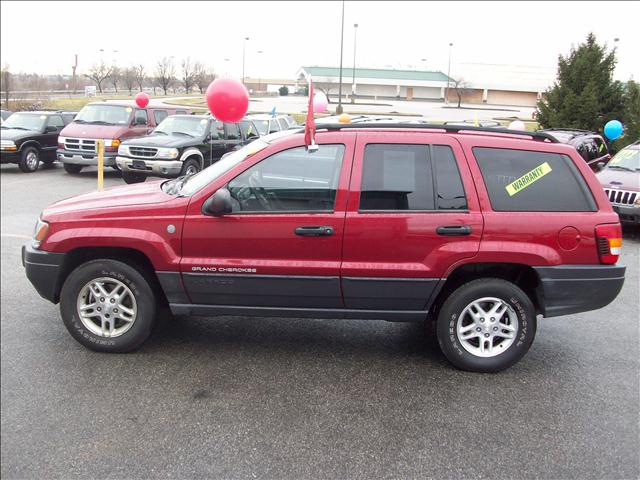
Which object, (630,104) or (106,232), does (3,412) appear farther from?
(630,104)

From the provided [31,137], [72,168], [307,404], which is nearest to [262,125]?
[72,168]

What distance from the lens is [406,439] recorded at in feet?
10.6

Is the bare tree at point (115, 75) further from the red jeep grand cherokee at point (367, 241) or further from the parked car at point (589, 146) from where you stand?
the parked car at point (589, 146)

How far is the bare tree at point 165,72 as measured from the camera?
25.9 feet

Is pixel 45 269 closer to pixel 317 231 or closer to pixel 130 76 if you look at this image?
pixel 317 231

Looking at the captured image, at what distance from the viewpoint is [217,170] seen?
14.6ft

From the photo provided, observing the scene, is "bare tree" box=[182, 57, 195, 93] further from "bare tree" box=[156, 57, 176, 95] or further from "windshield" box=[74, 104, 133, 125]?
"windshield" box=[74, 104, 133, 125]

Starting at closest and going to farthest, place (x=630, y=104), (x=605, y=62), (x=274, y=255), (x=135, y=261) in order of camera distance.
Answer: (x=274, y=255), (x=135, y=261), (x=630, y=104), (x=605, y=62)

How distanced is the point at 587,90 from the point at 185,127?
1364 cm

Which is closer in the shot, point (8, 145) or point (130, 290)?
point (130, 290)

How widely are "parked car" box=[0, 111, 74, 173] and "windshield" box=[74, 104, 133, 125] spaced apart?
47.0 inches

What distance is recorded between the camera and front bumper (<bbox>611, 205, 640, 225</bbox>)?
917 centimetres

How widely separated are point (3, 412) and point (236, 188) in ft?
6.67

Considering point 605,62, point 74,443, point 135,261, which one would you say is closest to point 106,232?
point 135,261
